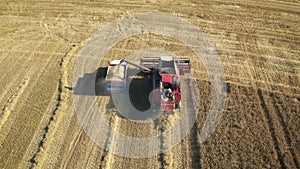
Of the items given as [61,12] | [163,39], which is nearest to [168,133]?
[163,39]

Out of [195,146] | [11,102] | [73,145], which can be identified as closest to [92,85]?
[11,102]

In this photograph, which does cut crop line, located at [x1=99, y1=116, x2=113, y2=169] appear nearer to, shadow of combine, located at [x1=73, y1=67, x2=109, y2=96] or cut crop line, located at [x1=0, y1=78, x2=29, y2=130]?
shadow of combine, located at [x1=73, y1=67, x2=109, y2=96]

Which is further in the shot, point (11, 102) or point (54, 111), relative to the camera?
point (11, 102)

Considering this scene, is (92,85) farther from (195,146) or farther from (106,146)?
(195,146)

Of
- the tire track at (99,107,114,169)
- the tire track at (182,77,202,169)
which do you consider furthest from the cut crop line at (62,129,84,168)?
the tire track at (182,77,202,169)

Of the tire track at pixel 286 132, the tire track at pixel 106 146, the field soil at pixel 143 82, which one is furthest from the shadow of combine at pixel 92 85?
the tire track at pixel 286 132
